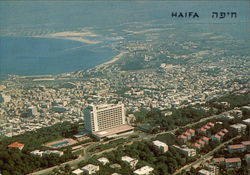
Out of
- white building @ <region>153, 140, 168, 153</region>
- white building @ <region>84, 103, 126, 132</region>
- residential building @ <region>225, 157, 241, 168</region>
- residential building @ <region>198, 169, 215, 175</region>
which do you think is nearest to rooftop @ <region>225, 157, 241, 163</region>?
residential building @ <region>225, 157, 241, 168</region>

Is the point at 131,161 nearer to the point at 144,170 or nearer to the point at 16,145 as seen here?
the point at 144,170

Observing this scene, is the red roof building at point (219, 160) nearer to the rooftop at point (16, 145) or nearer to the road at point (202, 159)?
the road at point (202, 159)

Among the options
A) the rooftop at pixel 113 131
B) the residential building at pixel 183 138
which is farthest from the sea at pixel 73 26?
the residential building at pixel 183 138

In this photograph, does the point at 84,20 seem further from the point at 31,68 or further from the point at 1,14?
the point at 31,68

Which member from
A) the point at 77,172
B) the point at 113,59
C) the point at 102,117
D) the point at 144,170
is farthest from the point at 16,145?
the point at 113,59

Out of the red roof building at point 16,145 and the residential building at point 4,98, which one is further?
the residential building at point 4,98

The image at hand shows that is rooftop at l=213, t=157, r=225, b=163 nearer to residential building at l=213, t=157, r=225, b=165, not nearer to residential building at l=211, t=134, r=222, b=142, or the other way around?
residential building at l=213, t=157, r=225, b=165
